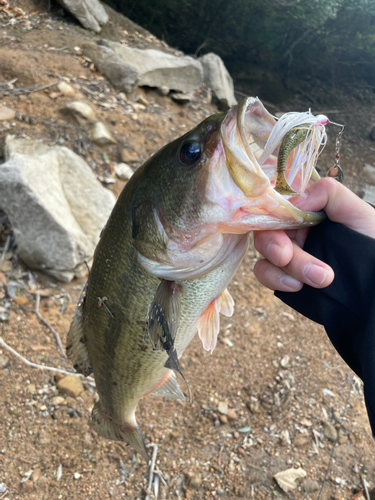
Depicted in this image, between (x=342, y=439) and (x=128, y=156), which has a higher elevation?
(x=128, y=156)

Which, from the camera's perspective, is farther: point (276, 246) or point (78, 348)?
point (78, 348)

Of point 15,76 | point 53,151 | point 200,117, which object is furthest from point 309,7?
point 53,151

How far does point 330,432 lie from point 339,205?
246cm

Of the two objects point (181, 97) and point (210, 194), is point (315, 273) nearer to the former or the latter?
point (210, 194)

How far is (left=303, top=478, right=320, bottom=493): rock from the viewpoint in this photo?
265 centimetres

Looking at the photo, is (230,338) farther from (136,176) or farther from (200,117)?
(200,117)

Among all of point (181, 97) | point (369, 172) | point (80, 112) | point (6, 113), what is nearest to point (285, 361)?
point (80, 112)

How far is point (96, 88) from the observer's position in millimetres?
5684

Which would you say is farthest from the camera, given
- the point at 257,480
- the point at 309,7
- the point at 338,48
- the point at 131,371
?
the point at 338,48

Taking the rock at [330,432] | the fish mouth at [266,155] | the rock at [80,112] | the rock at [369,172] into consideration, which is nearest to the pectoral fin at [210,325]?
the fish mouth at [266,155]

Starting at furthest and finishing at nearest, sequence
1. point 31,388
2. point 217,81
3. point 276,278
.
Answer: point 217,81 < point 31,388 < point 276,278

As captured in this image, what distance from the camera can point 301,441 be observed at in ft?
9.61

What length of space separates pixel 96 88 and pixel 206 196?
17.1 feet

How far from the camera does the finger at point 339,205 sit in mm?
1366
